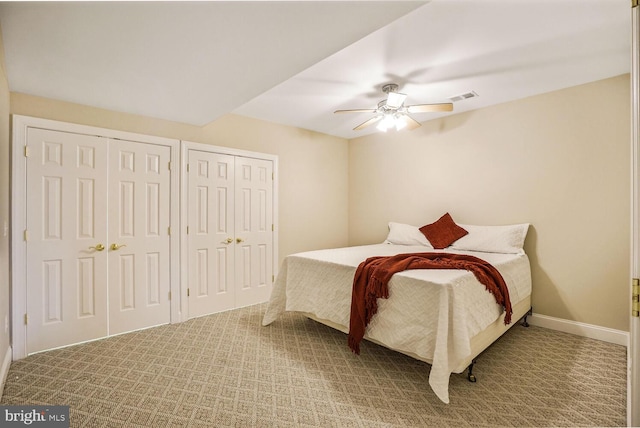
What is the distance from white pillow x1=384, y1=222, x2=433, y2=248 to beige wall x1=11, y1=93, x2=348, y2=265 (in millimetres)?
Answer: 1163

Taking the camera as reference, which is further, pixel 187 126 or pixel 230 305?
pixel 230 305

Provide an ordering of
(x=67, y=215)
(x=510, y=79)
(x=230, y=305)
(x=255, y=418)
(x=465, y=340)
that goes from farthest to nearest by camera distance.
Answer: (x=230, y=305)
(x=510, y=79)
(x=67, y=215)
(x=465, y=340)
(x=255, y=418)

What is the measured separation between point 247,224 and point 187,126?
1.41 m

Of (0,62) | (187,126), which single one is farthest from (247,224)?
(0,62)

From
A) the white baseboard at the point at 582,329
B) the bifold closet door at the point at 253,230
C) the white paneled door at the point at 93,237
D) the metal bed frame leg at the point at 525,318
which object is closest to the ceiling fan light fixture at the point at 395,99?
the bifold closet door at the point at 253,230

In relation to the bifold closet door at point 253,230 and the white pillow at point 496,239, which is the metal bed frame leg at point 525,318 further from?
the bifold closet door at point 253,230

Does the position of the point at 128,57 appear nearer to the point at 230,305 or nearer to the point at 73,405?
the point at 73,405

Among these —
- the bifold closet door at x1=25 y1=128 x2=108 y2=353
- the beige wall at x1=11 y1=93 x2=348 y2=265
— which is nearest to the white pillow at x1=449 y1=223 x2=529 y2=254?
the beige wall at x1=11 y1=93 x2=348 y2=265

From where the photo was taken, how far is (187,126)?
3648 millimetres

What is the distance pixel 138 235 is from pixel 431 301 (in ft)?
9.73

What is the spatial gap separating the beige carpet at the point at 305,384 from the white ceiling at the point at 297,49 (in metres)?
2.31

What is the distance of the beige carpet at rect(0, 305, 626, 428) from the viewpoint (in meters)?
1.88

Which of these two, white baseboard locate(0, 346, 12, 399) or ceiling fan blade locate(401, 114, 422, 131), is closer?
white baseboard locate(0, 346, 12, 399)

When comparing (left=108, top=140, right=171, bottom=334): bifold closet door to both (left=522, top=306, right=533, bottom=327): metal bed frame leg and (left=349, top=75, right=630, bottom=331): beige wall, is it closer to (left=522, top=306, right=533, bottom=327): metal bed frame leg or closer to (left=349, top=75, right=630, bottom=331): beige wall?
(left=349, top=75, right=630, bottom=331): beige wall
